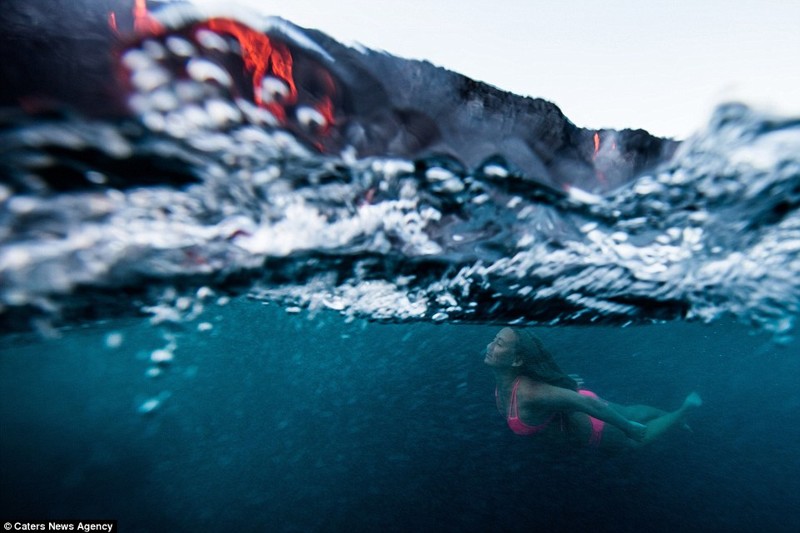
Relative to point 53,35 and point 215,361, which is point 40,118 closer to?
point 53,35

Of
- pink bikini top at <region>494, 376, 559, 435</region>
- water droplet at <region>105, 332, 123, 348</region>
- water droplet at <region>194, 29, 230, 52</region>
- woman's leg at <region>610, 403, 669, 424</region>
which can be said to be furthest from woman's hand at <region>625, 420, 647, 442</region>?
water droplet at <region>105, 332, 123, 348</region>

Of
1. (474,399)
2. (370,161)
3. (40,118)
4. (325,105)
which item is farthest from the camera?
(474,399)

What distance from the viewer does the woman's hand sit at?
902cm

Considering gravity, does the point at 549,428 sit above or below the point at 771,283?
below

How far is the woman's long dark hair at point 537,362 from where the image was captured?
8.45 metres

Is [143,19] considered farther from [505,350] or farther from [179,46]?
[505,350]

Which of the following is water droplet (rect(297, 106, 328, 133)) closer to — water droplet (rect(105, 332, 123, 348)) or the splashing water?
the splashing water

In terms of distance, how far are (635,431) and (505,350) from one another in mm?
4524

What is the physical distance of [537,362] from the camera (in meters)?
8.69

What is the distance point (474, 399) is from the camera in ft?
63.8

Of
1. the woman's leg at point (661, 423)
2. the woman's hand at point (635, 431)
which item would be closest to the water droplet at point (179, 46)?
the woman's hand at point (635, 431)

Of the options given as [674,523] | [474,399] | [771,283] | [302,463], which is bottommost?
[302,463]

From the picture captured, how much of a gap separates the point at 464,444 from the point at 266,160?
15534mm

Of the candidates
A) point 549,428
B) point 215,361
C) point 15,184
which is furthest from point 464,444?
point 215,361
